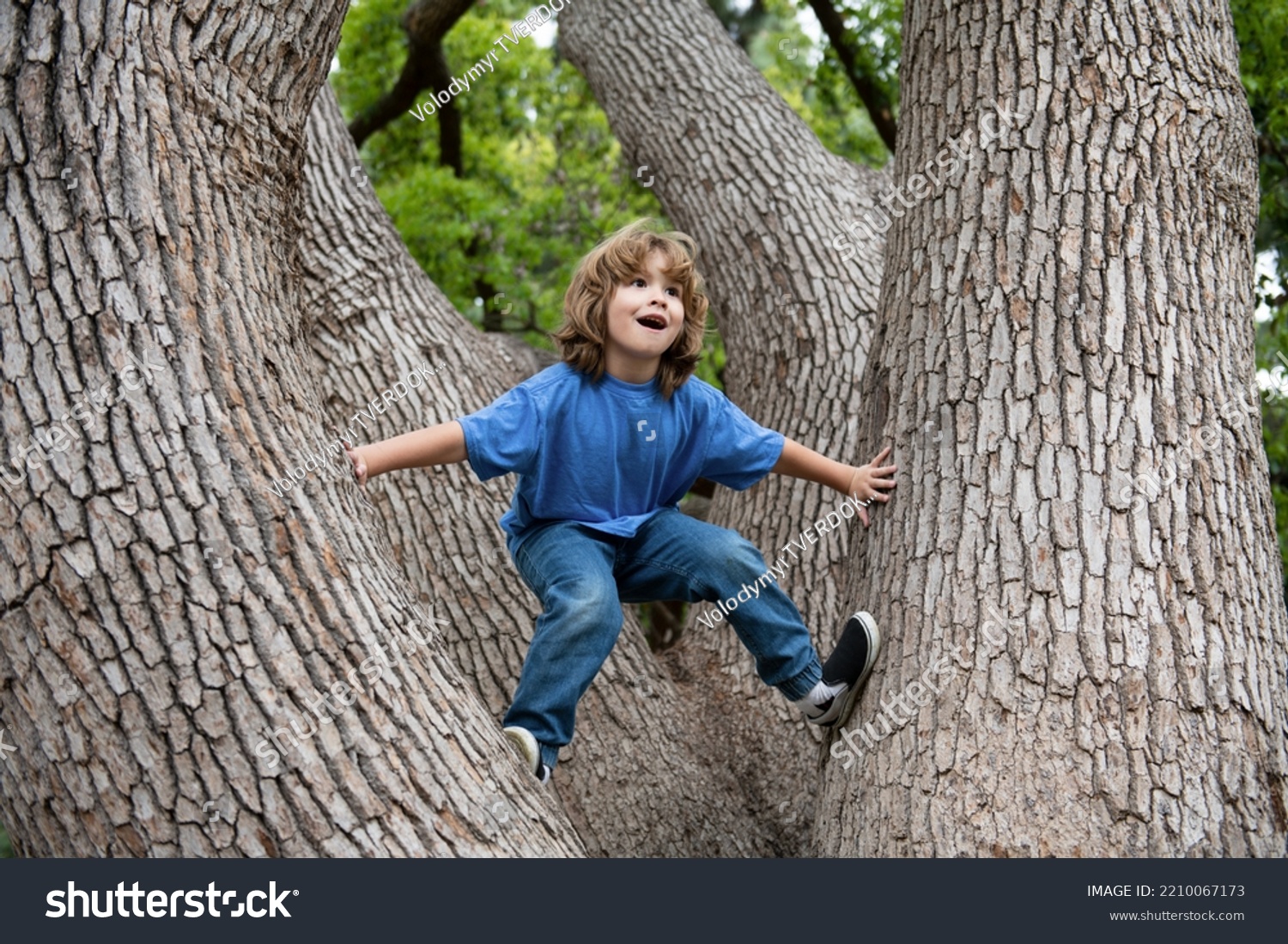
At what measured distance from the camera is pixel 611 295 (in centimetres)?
314

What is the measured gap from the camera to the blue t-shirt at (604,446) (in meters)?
3.04

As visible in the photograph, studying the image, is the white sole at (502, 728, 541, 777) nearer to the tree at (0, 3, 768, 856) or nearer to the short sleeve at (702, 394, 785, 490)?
the tree at (0, 3, 768, 856)

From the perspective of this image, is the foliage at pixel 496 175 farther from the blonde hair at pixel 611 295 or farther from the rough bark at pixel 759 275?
the blonde hair at pixel 611 295

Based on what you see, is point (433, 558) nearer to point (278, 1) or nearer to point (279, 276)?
point (279, 276)

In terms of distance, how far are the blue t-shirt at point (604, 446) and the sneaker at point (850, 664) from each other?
614 mm

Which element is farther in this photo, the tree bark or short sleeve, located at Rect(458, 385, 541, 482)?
the tree bark

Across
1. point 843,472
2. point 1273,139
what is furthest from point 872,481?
point 1273,139

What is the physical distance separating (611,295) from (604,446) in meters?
0.40

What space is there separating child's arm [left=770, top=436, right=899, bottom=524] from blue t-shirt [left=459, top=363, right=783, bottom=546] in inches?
2.3

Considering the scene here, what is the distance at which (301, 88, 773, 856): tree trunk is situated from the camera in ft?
12.0

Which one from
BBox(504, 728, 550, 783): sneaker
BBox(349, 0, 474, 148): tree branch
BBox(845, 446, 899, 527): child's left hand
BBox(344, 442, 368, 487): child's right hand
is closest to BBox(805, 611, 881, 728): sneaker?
BBox(845, 446, 899, 527): child's left hand

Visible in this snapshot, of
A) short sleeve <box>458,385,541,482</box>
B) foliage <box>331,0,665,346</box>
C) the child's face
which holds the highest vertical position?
the child's face

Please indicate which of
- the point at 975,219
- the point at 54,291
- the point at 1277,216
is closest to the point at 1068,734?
the point at 975,219

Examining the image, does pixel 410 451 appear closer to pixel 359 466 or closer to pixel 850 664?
pixel 359 466
